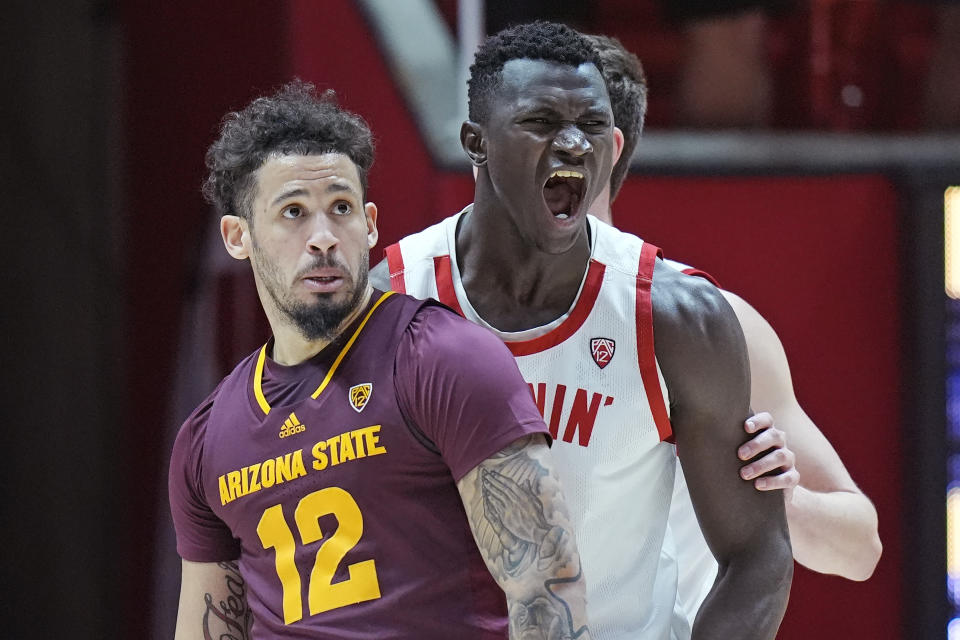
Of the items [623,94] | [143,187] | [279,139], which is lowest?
[279,139]

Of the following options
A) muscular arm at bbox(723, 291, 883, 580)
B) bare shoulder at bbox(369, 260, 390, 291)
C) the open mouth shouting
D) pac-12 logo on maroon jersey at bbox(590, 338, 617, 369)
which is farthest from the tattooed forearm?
muscular arm at bbox(723, 291, 883, 580)

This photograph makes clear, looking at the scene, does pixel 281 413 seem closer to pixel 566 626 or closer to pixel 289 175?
pixel 289 175

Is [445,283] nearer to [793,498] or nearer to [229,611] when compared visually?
[229,611]

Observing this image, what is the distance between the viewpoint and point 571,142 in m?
2.31

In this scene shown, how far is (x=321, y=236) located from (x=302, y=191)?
9 centimetres

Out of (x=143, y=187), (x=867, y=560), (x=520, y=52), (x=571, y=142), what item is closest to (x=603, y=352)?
(x=571, y=142)

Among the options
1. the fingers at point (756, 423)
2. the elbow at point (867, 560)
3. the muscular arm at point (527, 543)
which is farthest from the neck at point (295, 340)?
the elbow at point (867, 560)

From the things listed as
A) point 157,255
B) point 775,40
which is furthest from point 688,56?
point 157,255

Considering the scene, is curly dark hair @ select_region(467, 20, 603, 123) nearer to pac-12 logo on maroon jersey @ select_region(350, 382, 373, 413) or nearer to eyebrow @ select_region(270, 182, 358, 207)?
eyebrow @ select_region(270, 182, 358, 207)

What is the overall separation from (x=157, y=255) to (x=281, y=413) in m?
3.35

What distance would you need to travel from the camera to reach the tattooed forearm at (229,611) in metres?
2.36

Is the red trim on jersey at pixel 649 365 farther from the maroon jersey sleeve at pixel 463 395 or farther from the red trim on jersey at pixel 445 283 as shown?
the maroon jersey sleeve at pixel 463 395

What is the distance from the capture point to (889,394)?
4.59 meters

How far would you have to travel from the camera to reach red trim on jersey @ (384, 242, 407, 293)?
101 inches
